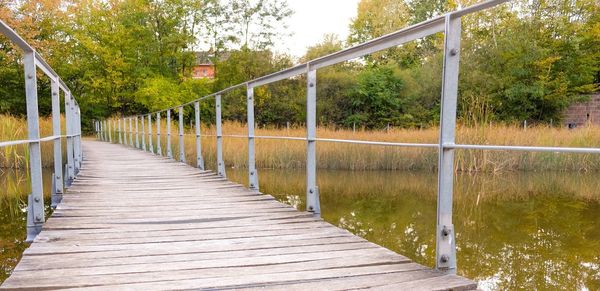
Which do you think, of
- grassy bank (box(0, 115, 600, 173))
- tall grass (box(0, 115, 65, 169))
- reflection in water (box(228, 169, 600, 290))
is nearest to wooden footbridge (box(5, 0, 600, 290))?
reflection in water (box(228, 169, 600, 290))

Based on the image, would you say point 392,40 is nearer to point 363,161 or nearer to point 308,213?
point 308,213

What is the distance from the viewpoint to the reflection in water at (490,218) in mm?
3270

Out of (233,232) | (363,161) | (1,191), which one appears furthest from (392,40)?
(363,161)

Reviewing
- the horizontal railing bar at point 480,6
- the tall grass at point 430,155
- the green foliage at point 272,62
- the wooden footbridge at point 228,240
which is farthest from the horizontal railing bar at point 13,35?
the green foliage at point 272,62

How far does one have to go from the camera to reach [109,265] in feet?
5.96

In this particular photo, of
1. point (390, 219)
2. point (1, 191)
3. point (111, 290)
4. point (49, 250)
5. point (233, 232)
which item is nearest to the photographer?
point (111, 290)

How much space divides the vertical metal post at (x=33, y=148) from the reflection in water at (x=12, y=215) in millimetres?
772

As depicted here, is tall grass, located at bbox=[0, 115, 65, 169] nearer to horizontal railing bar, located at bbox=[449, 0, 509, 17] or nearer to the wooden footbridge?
Result: the wooden footbridge

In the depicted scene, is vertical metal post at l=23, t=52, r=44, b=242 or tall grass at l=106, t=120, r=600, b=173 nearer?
vertical metal post at l=23, t=52, r=44, b=242

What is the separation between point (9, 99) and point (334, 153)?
1890 cm

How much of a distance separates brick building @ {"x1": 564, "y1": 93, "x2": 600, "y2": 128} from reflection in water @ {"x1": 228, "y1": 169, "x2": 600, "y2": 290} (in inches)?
520

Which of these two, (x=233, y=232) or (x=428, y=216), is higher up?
(x=233, y=232)

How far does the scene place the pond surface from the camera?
3266 mm

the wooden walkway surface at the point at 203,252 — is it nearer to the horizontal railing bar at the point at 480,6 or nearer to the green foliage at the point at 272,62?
the horizontal railing bar at the point at 480,6
